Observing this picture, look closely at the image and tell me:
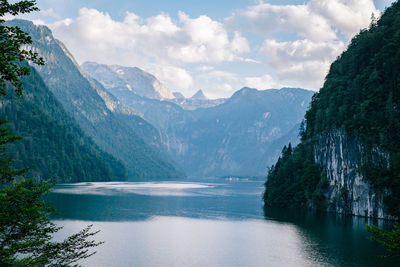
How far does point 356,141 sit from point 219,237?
43.6 meters

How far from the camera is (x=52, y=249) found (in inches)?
896

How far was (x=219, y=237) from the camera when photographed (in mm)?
67438

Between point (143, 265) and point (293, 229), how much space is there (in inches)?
1479

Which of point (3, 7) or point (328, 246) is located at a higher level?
point (3, 7)

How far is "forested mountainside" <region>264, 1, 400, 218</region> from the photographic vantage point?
83750 mm

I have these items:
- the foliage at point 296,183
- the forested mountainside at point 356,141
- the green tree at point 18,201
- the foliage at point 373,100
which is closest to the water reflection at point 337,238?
the forested mountainside at point 356,141

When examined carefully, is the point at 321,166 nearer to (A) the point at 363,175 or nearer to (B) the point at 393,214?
(A) the point at 363,175

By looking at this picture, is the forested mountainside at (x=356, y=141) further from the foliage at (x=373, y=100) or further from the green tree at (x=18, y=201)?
the green tree at (x=18, y=201)

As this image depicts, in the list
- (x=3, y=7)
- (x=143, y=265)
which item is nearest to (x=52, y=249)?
(x=3, y=7)

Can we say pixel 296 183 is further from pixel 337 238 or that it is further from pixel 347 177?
pixel 337 238

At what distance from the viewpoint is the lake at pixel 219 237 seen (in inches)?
2007

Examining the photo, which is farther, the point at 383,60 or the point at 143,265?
the point at 383,60

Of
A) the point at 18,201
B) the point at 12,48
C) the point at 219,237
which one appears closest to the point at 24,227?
the point at 18,201

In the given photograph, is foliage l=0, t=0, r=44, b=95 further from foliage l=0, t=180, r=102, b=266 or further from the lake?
the lake
